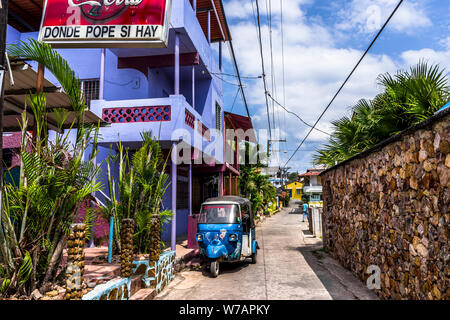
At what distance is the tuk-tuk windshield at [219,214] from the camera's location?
923 centimetres

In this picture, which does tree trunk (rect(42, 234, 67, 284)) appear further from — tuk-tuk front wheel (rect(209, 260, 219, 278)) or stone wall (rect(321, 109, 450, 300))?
stone wall (rect(321, 109, 450, 300))

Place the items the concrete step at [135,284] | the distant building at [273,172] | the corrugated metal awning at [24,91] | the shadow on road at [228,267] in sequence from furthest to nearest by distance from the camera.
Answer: the distant building at [273,172]
the shadow on road at [228,267]
the concrete step at [135,284]
the corrugated metal awning at [24,91]

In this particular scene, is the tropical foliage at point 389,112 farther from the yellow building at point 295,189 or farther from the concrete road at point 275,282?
the yellow building at point 295,189

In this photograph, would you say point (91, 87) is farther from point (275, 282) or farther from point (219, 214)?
point (275, 282)

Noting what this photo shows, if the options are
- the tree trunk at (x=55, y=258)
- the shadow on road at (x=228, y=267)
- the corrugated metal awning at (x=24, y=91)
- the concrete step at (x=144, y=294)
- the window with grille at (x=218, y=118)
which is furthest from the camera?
the window with grille at (x=218, y=118)

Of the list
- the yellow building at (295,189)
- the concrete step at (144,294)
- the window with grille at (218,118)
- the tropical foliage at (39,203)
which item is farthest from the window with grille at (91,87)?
the yellow building at (295,189)

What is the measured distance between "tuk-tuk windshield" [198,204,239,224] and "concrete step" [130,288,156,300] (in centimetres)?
315

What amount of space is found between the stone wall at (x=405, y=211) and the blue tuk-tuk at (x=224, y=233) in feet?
9.60

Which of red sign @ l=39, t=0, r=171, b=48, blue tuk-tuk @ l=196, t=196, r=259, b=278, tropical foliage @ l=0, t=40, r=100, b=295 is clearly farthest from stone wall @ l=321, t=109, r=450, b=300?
red sign @ l=39, t=0, r=171, b=48

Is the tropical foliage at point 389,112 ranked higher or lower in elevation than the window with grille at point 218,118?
lower

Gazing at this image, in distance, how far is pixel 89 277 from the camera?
6094 millimetres

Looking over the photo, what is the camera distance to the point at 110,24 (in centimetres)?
658

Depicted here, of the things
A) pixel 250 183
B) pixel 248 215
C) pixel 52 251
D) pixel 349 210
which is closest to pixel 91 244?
Answer: pixel 248 215

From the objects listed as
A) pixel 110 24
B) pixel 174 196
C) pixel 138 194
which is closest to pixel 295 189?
pixel 174 196
